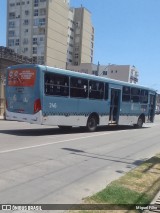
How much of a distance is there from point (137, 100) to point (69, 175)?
17.2 meters

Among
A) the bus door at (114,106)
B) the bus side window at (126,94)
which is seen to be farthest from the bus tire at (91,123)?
the bus side window at (126,94)

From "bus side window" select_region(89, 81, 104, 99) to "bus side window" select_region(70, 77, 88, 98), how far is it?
454mm

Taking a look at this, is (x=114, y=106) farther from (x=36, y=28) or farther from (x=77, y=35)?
(x=77, y=35)

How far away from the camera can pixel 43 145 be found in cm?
1289

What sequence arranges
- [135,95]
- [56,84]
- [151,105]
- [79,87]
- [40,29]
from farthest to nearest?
[40,29] → [151,105] → [135,95] → [79,87] → [56,84]

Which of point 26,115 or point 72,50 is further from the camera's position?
point 72,50

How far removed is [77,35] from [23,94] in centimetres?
10860

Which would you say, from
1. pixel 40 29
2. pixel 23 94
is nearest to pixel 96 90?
pixel 23 94

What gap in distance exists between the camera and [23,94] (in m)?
16.5

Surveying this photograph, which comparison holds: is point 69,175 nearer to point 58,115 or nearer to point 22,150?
point 22,150

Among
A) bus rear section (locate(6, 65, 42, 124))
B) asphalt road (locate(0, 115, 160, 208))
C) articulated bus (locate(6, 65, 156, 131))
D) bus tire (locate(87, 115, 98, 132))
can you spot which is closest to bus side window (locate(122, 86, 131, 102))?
articulated bus (locate(6, 65, 156, 131))

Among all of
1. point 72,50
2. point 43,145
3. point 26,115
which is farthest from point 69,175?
point 72,50

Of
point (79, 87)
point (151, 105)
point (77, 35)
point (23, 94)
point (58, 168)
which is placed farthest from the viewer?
point (77, 35)

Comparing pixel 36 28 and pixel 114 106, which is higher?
pixel 36 28
